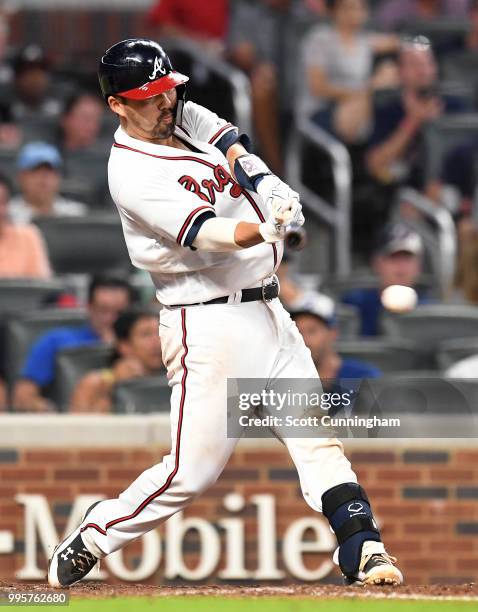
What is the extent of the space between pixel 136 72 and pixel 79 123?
508cm

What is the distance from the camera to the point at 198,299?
4.50m

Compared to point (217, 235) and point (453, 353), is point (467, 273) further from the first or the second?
point (217, 235)

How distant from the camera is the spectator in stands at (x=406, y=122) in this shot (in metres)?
9.50

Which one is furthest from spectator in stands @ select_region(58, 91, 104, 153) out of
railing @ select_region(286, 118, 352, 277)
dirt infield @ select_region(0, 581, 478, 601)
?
dirt infield @ select_region(0, 581, 478, 601)

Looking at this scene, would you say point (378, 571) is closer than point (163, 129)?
Yes

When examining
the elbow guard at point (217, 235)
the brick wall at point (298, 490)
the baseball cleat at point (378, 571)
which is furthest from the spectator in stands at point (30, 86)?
the baseball cleat at point (378, 571)

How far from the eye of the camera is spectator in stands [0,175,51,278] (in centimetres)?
793

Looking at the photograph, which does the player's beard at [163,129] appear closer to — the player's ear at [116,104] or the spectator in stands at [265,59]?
the player's ear at [116,104]

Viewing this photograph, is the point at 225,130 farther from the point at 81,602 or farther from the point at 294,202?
the point at 81,602

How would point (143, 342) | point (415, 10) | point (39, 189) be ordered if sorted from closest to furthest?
point (143, 342)
point (39, 189)
point (415, 10)

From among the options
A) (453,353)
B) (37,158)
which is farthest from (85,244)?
(453,353)

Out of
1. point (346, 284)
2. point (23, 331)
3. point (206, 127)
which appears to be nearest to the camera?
point (206, 127)

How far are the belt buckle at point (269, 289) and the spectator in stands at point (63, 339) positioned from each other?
8.70 ft

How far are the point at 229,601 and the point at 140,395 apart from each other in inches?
105
